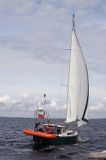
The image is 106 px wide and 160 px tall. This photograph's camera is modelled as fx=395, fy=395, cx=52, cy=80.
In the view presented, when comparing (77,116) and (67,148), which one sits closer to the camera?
(67,148)

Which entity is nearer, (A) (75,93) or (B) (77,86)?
(A) (75,93)

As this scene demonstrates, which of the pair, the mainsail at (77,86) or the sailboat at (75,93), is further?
the mainsail at (77,86)

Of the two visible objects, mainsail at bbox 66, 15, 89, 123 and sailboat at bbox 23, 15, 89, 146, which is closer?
sailboat at bbox 23, 15, 89, 146

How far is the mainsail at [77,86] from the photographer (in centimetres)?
6228

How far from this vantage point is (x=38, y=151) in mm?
54781

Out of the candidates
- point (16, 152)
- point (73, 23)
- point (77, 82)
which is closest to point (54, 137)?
point (16, 152)

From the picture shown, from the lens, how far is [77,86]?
63.0 metres

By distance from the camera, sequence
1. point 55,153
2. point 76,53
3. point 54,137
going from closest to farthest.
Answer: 1. point 55,153
2. point 54,137
3. point 76,53

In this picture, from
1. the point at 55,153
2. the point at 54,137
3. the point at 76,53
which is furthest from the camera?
the point at 76,53

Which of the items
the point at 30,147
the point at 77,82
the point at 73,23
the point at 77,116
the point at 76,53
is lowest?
the point at 30,147

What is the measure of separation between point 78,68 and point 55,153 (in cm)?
1565

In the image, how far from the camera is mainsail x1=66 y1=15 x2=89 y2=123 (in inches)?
2452

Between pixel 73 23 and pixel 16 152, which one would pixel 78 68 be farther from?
pixel 16 152

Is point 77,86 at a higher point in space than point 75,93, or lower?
higher
